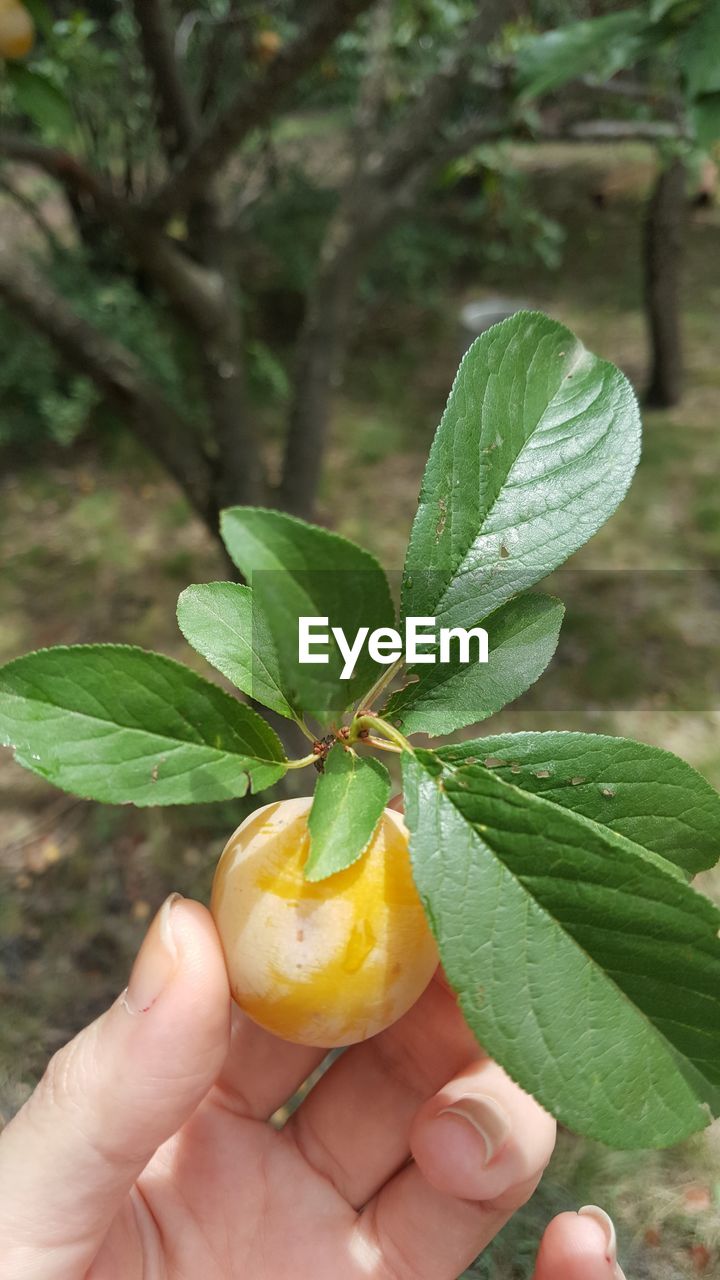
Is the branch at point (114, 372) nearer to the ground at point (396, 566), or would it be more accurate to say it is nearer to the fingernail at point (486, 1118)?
the ground at point (396, 566)

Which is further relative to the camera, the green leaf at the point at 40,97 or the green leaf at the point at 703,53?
the green leaf at the point at 40,97

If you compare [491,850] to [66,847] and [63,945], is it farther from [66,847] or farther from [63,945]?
[66,847]

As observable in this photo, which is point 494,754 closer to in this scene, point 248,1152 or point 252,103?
point 248,1152

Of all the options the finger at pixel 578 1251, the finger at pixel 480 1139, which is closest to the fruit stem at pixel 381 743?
the finger at pixel 480 1139

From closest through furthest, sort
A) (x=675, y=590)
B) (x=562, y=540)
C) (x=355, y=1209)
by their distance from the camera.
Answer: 1. (x=562, y=540)
2. (x=355, y=1209)
3. (x=675, y=590)

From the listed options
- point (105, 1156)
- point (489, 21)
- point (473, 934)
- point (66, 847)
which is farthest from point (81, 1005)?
point (489, 21)

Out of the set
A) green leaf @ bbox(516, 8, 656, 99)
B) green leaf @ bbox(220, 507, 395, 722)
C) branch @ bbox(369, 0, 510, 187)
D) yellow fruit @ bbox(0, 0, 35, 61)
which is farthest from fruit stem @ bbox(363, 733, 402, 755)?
A: branch @ bbox(369, 0, 510, 187)
